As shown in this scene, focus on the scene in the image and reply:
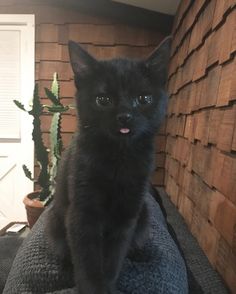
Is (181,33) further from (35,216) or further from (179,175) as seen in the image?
(35,216)

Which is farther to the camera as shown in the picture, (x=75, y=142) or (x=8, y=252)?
(x=8, y=252)

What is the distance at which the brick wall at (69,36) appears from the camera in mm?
2938

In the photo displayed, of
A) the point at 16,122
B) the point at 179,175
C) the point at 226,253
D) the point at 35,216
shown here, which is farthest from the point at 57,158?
the point at 226,253

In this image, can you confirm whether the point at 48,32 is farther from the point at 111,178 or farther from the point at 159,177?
the point at 111,178

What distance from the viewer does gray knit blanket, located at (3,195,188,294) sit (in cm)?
85

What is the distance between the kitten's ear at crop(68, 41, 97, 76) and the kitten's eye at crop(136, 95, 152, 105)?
153 millimetres

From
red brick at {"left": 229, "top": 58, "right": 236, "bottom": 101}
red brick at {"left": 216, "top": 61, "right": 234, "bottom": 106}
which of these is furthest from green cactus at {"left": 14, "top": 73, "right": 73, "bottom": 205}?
red brick at {"left": 229, "top": 58, "right": 236, "bottom": 101}

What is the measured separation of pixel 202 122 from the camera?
1.47 m

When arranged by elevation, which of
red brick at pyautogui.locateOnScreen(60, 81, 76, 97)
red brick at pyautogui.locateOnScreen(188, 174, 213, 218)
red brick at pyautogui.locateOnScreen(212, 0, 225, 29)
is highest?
red brick at pyautogui.locateOnScreen(212, 0, 225, 29)

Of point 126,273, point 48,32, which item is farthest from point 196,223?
point 48,32

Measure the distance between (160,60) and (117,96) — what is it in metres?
0.19

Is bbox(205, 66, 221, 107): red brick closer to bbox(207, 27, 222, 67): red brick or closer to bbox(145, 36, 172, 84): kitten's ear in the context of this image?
bbox(207, 27, 222, 67): red brick

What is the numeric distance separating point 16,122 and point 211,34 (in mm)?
2278

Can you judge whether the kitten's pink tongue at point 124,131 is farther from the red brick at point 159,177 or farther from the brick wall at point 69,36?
the brick wall at point 69,36
